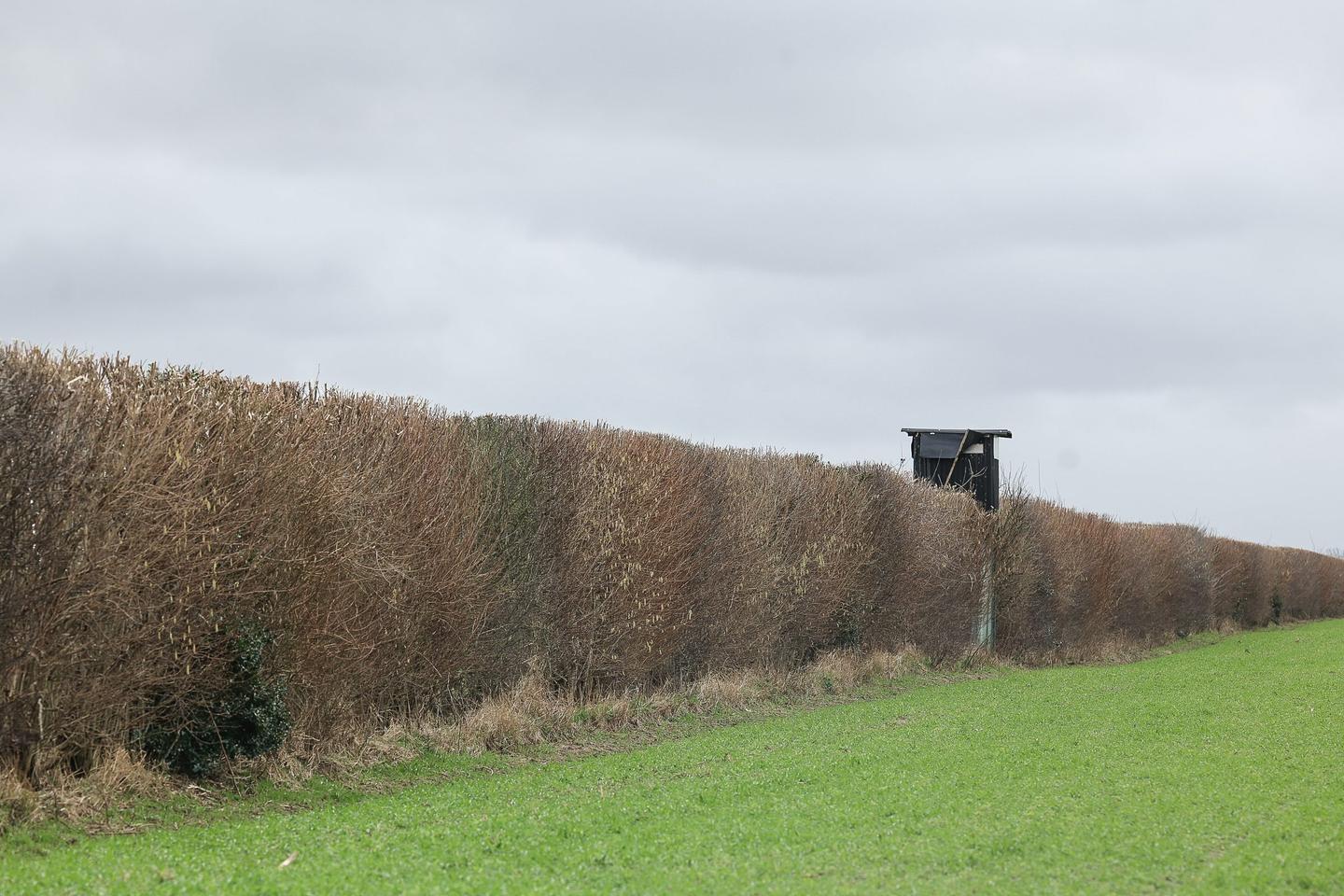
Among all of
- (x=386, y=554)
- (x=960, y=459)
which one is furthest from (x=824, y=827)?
(x=960, y=459)

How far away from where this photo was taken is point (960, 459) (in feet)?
92.7

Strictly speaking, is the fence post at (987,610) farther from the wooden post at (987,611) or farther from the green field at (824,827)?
the green field at (824,827)

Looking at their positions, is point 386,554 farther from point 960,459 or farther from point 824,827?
point 960,459

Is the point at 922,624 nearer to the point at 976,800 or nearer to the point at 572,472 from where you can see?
the point at 572,472

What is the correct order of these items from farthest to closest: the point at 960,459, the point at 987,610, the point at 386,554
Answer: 1. the point at 960,459
2. the point at 987,610
3. the point at 386,554

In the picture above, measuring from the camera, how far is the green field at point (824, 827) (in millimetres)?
7090

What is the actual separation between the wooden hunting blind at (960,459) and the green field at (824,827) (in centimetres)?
1385

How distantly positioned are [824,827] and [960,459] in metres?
20.6

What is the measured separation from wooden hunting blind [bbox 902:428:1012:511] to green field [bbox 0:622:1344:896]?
13.9 metres

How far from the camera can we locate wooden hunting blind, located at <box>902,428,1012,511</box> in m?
27.8

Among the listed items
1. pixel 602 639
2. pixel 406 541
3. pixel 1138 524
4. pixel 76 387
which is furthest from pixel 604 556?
pixel 1138 524

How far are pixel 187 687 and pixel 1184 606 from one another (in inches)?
1449

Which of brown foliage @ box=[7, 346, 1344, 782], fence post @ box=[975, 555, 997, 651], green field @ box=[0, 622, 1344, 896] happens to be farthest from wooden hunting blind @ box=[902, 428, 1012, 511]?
green field @ box=[0, 622, 1344, 896]

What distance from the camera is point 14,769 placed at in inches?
316
